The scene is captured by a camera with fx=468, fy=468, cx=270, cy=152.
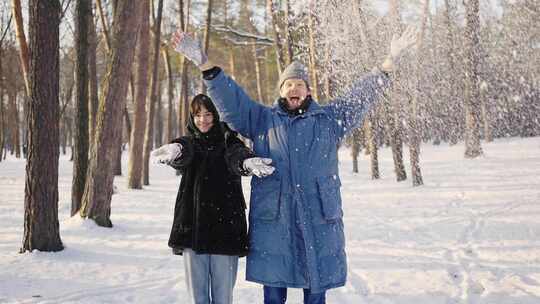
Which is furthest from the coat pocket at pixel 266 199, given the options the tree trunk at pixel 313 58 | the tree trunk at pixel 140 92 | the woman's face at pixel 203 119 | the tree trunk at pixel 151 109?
the tree trunk at pixel 151 109

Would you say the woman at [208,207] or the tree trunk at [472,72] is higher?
the tree trunk at [472,72]

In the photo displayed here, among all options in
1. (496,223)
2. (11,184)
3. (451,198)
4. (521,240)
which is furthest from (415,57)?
(11,184)

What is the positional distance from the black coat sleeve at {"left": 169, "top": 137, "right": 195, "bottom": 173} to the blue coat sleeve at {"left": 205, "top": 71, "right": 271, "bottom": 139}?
12.2 inches

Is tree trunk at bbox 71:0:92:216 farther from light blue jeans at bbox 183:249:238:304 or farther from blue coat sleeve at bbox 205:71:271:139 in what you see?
blue coat sleeve at bbox 205:71:271:139

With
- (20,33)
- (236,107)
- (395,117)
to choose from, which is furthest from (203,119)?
(20,33)

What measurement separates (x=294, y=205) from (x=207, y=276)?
843 mm

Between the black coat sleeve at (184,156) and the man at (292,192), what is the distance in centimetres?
33

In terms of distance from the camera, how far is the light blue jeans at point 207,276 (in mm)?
3225

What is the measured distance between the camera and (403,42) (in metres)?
3.45

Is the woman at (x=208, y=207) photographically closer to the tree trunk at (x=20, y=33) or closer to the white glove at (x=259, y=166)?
the white glove at (x=259, y=166)

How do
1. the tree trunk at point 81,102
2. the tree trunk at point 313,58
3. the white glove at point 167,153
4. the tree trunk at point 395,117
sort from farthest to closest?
the tree trunk at point 313,58
the tree trunk at point 395,117
the tree trunk at point 81,102
the white glove at point 167,153

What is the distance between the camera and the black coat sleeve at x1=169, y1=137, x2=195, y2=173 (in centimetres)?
316

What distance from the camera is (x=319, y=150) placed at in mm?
3068

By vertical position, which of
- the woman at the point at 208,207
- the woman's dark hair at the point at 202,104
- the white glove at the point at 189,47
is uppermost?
the white glove at the point at 189,47
